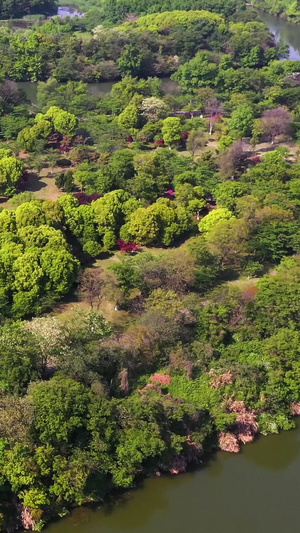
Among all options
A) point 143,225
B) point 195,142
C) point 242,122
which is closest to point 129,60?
point 242,122

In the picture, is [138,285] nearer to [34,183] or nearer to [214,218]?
[214,218]

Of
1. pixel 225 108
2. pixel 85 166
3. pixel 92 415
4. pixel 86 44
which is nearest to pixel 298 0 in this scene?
pixel 86 44

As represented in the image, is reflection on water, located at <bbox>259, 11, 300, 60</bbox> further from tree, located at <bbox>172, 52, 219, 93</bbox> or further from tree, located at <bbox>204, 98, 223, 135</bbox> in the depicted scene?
tree, located at <bbox>204, 98, 223, 135</bbox>

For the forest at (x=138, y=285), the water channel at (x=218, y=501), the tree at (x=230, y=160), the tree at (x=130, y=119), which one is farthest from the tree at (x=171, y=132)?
the water channel at (x=218, y=501)

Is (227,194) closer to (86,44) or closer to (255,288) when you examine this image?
(255,288)

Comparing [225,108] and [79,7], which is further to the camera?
[79,7]

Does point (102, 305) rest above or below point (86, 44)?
below
